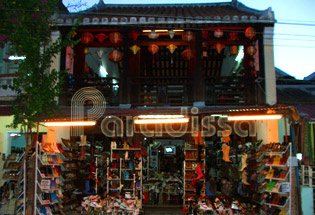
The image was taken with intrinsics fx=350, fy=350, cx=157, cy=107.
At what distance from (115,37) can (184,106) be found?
3.20m

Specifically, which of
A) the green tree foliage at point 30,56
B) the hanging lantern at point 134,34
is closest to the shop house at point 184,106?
the hanging lantern at point 134,34

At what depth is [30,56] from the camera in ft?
27.9

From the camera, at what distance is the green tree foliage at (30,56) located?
8.36 m

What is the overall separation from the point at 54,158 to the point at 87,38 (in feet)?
13.5

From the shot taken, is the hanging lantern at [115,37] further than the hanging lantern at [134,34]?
No

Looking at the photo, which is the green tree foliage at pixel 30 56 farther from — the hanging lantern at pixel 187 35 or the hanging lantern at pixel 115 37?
the hanging lantern at pixel 187 35

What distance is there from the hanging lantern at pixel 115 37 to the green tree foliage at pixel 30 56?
→ 2727mm

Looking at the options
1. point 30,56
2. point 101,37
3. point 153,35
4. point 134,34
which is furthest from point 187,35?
point 30,56

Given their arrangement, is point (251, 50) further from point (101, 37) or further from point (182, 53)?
point (101, 37)

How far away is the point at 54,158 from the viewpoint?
421 inches

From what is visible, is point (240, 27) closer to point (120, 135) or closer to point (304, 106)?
point (304, 106)

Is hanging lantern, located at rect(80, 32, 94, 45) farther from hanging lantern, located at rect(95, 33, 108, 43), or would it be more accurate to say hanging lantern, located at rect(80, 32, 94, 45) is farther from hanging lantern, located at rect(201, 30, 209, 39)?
hanging lantern, located at rect(201, 30, 209, 39)

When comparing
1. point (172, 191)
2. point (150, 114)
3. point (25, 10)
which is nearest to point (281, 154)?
point (150, 114)

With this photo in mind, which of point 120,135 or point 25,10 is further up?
point 25,10
